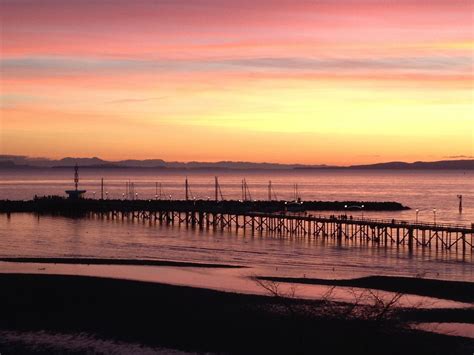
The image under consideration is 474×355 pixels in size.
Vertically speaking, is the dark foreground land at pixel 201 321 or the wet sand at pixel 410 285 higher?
the dark foreground land at pixel 201 321

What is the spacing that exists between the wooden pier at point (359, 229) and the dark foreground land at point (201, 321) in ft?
96.3

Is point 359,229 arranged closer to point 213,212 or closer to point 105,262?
point 213,212

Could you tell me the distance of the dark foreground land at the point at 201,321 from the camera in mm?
26938

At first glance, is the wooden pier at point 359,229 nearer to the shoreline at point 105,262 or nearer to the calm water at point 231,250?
the calm water at point 231,250

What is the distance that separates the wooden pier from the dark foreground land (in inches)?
1156

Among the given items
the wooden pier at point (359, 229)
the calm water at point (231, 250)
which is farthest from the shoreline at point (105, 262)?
the wooden pier at point (359, 229)

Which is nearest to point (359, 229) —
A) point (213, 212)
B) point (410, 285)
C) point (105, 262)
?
point (213, 212)

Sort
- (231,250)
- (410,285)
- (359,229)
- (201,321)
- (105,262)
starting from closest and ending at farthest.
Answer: (201,321) < (410,285) < (105,262) < (231,250) < (359,229)

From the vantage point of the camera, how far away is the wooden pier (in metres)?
63.9

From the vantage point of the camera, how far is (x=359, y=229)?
3142 inches

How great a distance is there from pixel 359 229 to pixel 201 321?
50.2 meters

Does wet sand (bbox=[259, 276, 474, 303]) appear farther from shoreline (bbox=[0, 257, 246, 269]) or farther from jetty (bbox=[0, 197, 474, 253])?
jetty (bbox=[0, 197, 474, 253])

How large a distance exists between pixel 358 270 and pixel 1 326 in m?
26.2

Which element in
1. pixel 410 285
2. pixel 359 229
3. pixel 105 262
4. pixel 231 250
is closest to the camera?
pixel 410 285
